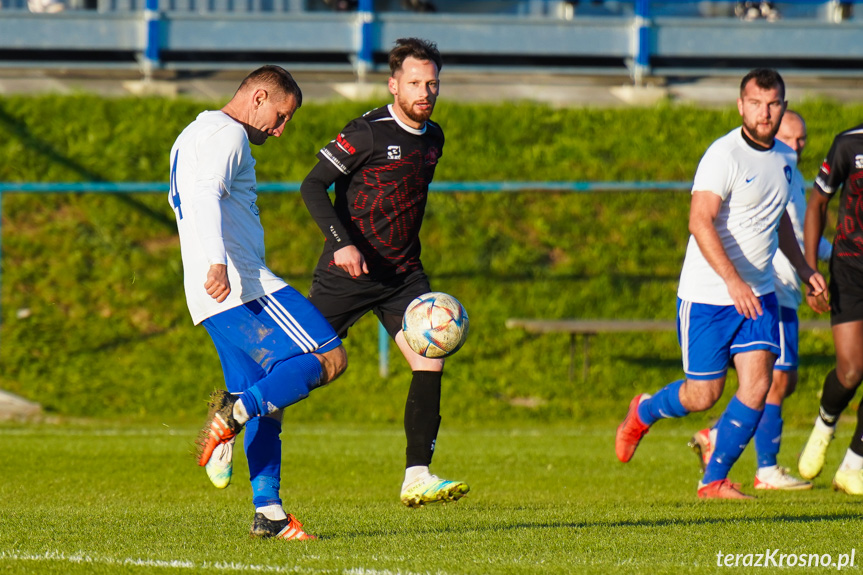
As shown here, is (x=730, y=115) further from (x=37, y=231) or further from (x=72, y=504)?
(x=72, y=504)

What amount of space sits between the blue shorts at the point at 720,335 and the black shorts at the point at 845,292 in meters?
1.00

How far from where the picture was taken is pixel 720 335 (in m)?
6.72

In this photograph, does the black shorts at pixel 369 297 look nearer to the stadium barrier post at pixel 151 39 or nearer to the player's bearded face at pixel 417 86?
the player's bearded face at pixel 417 86

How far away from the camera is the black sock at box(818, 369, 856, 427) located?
784 cm

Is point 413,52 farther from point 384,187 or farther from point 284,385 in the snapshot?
point 284,385

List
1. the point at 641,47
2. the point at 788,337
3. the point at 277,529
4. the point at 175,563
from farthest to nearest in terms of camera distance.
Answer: the point at 641,47 → the point at 788,337 → the point at 277,529 → the point at 175,563

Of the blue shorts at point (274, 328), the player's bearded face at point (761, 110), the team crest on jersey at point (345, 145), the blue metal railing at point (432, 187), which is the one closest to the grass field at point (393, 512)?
the blue shorts at point (274, 328)

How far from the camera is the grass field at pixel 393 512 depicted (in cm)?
446

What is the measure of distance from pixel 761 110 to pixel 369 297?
→ 8.40 feet

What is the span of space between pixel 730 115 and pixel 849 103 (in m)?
2.03

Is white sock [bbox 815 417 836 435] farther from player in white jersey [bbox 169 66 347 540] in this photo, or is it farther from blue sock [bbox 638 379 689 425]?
player in white jersey [bbox 169 66 347 540]

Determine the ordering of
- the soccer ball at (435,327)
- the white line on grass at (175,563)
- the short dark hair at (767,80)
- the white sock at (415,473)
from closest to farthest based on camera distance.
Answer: the white line on grass at (175,563) → the white sock at (415,473) → the soccer ball at (435,327) → the short dark hair at (767,80)

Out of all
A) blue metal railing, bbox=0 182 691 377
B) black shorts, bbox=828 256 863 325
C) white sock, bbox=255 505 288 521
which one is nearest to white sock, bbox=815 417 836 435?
black shorts, bbox=828 256 863 325

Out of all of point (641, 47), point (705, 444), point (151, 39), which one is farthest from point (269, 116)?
point (641, 47)
